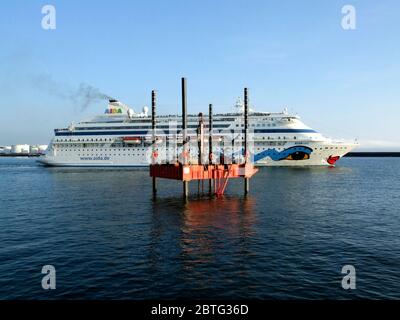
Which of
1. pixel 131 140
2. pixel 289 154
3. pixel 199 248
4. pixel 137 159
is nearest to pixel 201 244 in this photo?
pixel 199 248

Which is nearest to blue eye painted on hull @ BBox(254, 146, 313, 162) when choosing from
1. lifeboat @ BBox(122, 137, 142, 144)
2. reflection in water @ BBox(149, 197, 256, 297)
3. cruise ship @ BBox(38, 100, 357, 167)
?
cruise ship @ BBox(38, 100, 357, 167)

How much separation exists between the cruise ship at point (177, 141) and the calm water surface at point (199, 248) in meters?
50.5

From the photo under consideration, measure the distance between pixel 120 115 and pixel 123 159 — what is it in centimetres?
1549

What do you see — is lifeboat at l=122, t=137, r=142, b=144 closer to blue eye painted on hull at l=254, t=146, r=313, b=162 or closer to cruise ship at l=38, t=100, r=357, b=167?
cruise ship at l=38, t=100, r=357, b=167

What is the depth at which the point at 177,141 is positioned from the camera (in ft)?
297

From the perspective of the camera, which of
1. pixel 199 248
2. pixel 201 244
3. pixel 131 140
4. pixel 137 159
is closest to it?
pixel 199 248

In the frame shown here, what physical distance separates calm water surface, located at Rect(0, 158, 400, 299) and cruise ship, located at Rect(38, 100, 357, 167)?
50.5 metres

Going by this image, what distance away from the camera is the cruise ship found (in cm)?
8425

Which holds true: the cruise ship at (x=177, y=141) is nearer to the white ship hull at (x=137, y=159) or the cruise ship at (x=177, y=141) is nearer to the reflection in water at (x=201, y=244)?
the white ship hull at (x=137, y=159)

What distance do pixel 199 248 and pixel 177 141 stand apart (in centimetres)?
7267

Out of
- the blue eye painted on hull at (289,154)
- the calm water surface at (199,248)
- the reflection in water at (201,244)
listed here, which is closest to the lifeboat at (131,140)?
the blue eye painted on hull at (289,154)

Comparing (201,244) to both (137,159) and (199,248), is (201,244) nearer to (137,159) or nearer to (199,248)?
(199,248)
